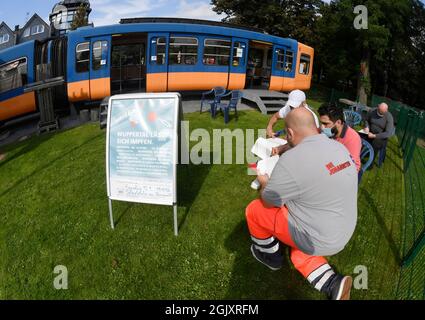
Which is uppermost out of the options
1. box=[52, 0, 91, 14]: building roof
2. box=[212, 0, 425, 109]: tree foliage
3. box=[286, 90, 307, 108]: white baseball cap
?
box=[52, 0, 91, 14]: building roof

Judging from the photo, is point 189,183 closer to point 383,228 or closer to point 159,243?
point 159,243

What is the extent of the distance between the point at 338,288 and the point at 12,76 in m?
12.1

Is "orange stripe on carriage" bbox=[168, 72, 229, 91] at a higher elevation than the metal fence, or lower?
higher

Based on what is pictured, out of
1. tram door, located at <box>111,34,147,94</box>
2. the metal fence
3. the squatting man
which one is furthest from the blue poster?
tram door, located at <box>111,34,147,94</box>

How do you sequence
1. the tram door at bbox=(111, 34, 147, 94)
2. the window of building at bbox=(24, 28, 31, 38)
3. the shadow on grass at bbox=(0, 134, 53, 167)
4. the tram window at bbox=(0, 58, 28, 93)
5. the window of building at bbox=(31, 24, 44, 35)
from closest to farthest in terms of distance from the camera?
the shadow on grass at bbox=(0, 134, 53, 167) → the tram window at bbox=(0, 58, 28, 93) → the tram door at bbox=(111, 34, 147, 94) → the window of building at bbox=(31, 24, 44, 35) → the window of building at bbox=(24, 28, 31, 38)

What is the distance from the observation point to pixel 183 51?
1203 cm

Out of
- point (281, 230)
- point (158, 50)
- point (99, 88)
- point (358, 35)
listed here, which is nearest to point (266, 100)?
point (158, 50)

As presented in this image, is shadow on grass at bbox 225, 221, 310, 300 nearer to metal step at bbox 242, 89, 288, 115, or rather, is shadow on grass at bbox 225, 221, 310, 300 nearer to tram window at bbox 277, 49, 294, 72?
metal step at bbox 242, 89, 288, 115

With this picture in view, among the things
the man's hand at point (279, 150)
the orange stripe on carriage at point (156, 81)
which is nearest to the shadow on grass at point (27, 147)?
the orange stripe on carriage at point (156, 81)

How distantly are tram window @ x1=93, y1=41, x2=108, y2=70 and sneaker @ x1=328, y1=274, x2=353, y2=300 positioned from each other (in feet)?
35.9

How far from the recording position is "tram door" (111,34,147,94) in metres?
11.8

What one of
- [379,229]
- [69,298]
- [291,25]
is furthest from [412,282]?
[291,25]

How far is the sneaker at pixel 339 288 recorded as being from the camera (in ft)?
8.62
